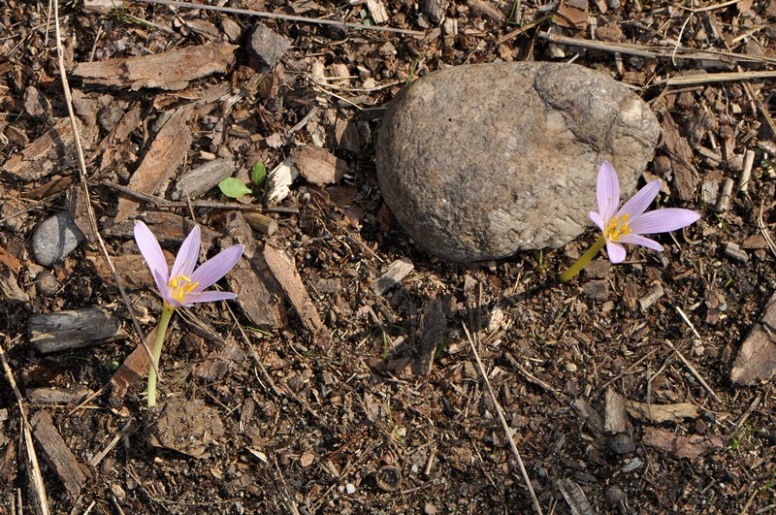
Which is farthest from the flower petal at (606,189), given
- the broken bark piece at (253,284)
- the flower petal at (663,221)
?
the broken bark piece at (253,284)

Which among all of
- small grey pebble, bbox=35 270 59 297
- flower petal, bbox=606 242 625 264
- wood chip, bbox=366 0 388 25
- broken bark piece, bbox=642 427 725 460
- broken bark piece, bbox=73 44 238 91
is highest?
wood chip, bbox=366 0 388 25

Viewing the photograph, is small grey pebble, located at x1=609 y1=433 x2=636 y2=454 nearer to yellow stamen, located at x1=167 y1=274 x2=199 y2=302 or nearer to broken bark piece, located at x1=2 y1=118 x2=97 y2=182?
yellow stamen, located at x1=167 y1=274 x2=199 y2=302

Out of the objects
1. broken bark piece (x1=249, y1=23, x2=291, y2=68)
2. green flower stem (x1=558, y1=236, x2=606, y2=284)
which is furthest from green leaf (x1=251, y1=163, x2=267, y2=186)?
green flower stem (x1=558, y1=236, x2=606, y2=284)

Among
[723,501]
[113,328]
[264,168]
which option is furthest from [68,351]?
[723,501]

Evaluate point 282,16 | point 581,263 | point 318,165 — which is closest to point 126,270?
point 318,165

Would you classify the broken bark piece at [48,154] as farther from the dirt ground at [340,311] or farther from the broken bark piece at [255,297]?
the broken bark piece at [255,297]

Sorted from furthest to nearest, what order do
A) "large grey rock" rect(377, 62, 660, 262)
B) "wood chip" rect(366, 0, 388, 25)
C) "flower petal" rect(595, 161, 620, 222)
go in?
"wood chip" rect(366, 0, 388, 25)
"large grey rock" rect(377, 62, 660, 262)
"flower petal" rect(595, 161, 620, 222)
